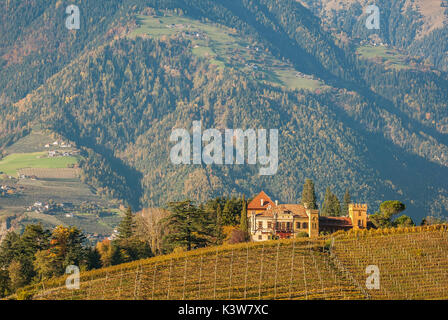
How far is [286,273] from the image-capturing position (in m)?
105

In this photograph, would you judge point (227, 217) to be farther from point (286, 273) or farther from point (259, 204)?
point (286, 273)

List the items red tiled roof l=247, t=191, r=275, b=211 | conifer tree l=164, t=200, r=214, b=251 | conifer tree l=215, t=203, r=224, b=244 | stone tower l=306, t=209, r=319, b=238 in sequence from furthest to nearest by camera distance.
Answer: red tiled roof l=247, t=191, r=275, b=211, stone tower l=306, t=209, r=319, b=238, conifer tree l=215, t=203, r=224, b=244, conifer tree l=164, t=200, r=214, b=251

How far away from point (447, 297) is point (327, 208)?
76.5 m

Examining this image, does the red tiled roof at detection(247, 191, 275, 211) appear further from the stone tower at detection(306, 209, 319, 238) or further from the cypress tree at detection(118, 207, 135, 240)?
the cypress tree at detection(118, 207, 135, 240)

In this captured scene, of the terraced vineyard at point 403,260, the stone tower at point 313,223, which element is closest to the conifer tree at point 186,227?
the stone tower at point 313,223

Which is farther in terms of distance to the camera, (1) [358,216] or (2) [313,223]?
(1) [358,216]

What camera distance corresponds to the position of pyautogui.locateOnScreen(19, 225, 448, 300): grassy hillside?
9856 centimetres

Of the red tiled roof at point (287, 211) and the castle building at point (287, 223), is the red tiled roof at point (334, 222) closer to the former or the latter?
the castle building at point (287, 223)

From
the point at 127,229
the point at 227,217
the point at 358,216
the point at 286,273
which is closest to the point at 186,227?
the point at 127,229

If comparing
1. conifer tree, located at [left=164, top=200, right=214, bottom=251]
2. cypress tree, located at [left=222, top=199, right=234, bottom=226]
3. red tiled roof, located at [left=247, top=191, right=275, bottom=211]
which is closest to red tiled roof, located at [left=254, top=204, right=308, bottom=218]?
red tiled roof, located at [left=247, top=191, right=275, bottom=211]
